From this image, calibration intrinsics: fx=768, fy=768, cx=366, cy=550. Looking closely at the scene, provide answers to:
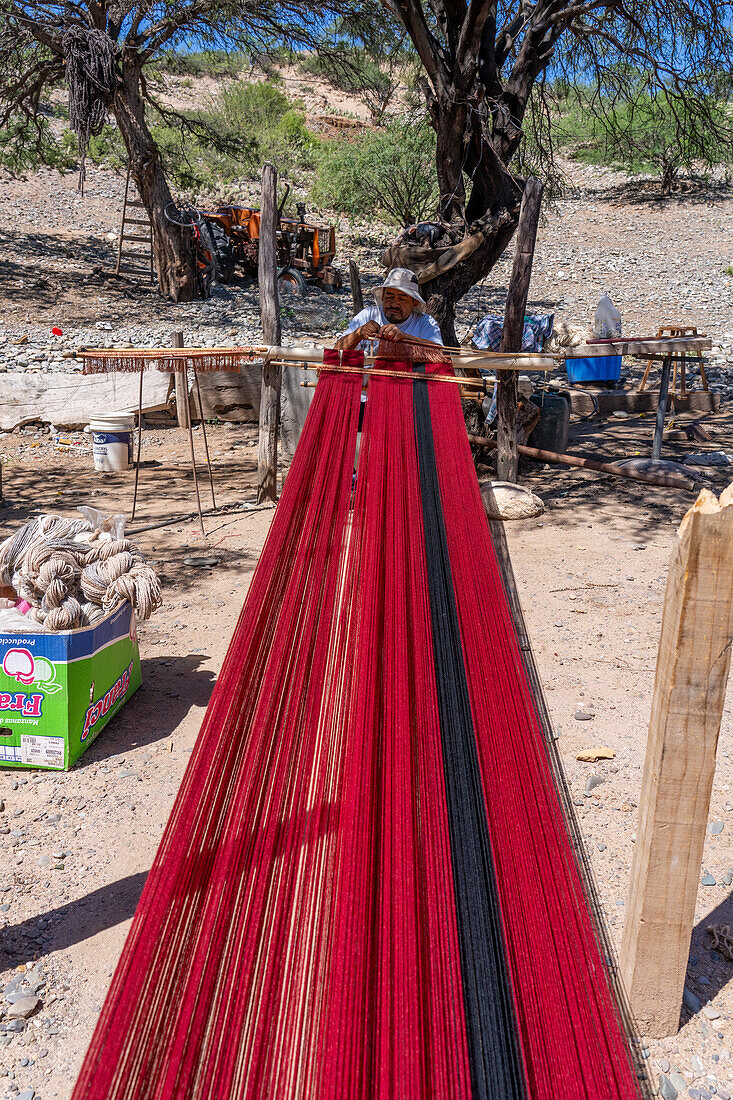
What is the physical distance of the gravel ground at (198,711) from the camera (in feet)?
5.38

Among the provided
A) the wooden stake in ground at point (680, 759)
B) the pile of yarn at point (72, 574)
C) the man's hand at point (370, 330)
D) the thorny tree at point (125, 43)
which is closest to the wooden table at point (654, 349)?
the man's hand at point (370, 330)

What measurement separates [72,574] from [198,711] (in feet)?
2.21

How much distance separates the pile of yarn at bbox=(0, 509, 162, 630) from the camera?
2381 millimetres

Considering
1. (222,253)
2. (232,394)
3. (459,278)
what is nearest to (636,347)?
(459,278)

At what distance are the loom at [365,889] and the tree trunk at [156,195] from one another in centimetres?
1044

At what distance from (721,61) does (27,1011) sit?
794 centimetres

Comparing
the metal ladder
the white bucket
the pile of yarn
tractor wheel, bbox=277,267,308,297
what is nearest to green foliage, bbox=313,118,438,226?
tractor wheel, bbox=277,267,308,297

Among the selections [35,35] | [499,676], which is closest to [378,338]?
[499,676]

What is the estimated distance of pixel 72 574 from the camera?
2477 millimetres

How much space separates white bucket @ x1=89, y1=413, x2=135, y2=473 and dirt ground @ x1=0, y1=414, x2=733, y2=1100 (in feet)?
2.53

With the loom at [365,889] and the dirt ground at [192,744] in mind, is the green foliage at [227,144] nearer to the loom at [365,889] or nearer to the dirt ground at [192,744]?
the dirt ground at [192,744]

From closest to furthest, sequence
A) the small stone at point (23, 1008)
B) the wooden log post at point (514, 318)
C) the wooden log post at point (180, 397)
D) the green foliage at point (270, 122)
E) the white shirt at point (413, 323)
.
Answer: the small stone at point (23, 1008) < the white shirt at point (413, 323) < the wooden log post at point (514, 318) < the wooden log post at point (180, 397) < the green foliage at point (270, 122)

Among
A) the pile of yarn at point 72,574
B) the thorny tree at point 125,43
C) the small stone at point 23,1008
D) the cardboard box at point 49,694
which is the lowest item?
the small stone at point 23,1008

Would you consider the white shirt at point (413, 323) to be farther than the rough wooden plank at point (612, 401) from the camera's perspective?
No
